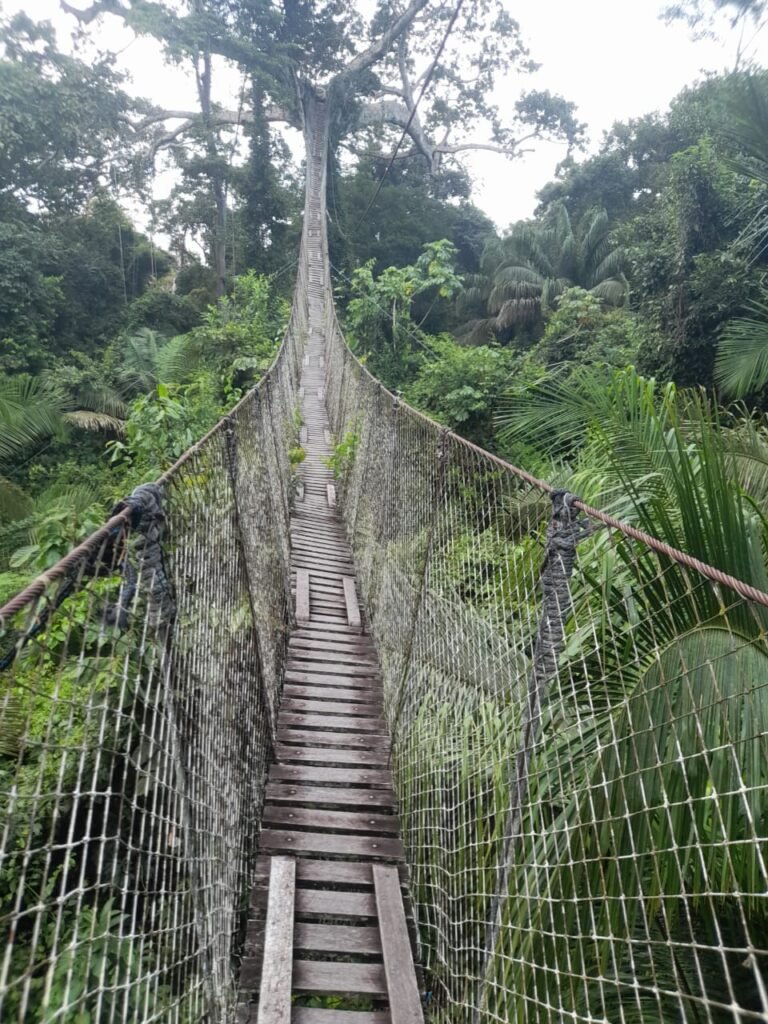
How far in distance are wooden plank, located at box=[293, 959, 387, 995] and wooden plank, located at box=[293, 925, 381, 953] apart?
4cm

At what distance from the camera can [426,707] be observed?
1870 millimetres

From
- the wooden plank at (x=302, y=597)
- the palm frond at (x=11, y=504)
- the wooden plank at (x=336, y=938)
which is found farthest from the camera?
the palm frond at (x=11, y=504)

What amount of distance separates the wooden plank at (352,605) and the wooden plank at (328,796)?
1092mm

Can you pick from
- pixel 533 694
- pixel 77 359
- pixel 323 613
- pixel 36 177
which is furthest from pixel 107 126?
pixel 533 694

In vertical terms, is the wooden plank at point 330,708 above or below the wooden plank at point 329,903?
above

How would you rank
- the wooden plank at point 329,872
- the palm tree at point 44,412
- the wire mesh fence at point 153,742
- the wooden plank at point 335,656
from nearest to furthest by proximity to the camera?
the wire mesh fence at point 153,742, the wooden plank at point 329,872, the wooden plank at point 335,656, the palm tree at point 44,412

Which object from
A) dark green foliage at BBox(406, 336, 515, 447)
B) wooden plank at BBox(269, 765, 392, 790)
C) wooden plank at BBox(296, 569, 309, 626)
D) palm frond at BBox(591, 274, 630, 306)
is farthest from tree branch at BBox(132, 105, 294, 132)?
wooden plank at BBox(269, 765, 392, 790)

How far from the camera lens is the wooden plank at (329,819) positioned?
1.97 m

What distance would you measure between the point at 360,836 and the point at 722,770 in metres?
1.45

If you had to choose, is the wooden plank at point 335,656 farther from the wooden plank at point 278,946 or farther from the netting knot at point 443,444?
the netting knot at point 443,444

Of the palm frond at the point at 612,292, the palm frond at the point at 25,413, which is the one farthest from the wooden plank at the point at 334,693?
the palm frond at the point at 612,292

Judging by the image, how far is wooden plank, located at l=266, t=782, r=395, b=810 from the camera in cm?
205

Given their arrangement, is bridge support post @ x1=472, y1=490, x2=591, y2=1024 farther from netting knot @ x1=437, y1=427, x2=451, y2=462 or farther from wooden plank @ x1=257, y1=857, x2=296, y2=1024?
netting knot @ x1=437, y1=427, x2=451, y2=462

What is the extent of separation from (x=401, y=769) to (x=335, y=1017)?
0.73 meters
